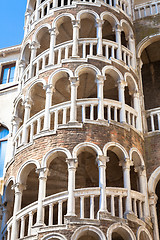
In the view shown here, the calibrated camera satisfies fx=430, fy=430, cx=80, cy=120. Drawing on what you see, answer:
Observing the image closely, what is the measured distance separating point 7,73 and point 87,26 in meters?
4.74

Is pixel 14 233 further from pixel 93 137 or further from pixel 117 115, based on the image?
pixel 117 115

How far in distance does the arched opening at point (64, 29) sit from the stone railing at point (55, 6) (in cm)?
65

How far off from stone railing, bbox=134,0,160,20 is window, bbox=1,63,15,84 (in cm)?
622

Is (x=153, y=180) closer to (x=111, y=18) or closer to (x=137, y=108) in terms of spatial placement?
(x=137, y=108)

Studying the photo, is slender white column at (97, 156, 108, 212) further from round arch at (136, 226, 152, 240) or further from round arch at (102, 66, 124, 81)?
round arch at (102, 66, 124, 81)

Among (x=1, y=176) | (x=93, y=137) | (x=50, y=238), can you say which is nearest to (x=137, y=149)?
(x=93, y=137)

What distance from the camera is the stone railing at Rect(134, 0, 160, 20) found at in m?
19.3

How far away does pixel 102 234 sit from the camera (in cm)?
1198

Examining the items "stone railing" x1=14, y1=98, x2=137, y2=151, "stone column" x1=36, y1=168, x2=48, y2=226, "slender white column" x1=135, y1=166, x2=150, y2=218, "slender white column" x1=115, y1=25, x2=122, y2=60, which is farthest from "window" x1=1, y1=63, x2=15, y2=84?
"slender white column" x1=135, y1=166, x2=150, y2=218

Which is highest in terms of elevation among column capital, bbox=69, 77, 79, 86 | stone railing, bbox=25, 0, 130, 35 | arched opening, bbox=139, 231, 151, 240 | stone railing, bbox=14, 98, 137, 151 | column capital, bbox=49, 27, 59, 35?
stone railing, bbox=25, 0, 130, 35

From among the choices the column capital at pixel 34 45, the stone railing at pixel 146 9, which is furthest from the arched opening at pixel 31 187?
the stone railing at pixel 146 9

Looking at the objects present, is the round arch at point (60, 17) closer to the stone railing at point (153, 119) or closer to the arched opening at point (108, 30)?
the arched opening at point (108, 30)

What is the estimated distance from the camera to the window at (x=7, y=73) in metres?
20.1

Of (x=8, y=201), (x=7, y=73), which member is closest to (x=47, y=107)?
(x=8, y=201)
